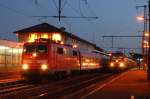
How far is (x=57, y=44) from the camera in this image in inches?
1549

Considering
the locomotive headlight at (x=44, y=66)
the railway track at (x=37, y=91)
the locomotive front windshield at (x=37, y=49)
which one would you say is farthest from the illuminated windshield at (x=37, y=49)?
the railway track at (x=37, y=91)

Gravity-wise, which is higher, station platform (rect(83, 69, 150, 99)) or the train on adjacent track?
the train on adjacent track

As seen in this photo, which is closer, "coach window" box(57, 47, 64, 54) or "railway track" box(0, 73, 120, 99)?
"railway track" box(0, 73, 120, 99)

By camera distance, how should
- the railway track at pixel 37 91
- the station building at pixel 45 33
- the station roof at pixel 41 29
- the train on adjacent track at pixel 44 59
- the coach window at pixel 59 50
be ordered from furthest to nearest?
1. the station roof at pixel 41 29
2. the station building at pixel 45 33
3. the coach window at pixel 59 50
4. the train on adjacent track at pixel 44 59
5. the railway track at pixel 37 91

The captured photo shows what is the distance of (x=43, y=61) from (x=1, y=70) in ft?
70.6

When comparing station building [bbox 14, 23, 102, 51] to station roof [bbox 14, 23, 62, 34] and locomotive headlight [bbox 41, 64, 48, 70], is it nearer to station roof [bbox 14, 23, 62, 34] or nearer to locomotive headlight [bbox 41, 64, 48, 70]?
station roof [bbox 14, 23, 62, 34]

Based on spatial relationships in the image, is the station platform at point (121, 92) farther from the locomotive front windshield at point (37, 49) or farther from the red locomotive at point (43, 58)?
the locomotive front windshield at point (37, 49)

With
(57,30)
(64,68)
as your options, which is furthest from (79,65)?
(57,30)

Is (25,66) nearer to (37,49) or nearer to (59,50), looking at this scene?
(37,49)

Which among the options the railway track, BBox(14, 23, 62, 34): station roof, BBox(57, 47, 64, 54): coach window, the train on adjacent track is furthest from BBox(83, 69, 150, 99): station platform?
BBox(14, 23, 62, 34): station roof

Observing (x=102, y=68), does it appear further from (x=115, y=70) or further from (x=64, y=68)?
(x=64, y=68)

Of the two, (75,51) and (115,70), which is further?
(115,70)

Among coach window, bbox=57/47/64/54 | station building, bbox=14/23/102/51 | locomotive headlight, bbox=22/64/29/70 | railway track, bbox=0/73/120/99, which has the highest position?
station building, bbox=14/23/102/51

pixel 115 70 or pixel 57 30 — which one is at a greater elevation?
pixel 57 30
